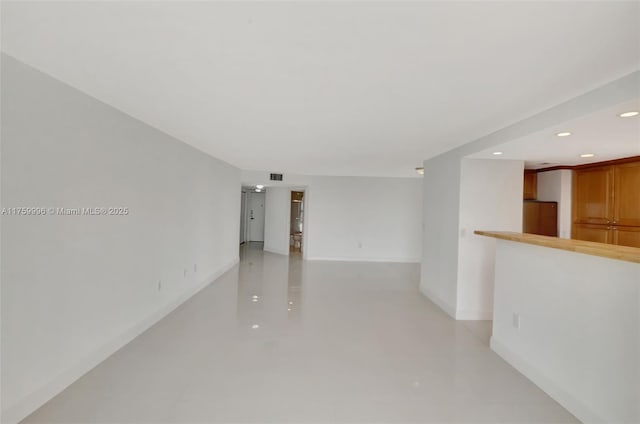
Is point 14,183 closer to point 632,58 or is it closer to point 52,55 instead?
point 52,55

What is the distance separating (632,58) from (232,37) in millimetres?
2092

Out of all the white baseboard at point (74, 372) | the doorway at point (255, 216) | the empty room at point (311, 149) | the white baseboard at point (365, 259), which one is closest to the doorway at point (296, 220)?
the doorway at point (255, 216)

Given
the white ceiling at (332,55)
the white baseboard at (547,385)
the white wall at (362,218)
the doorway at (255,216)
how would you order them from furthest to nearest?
1. the doorway at (255,216)
2. the white wall at (362,218)
3. the white baseboard at (547,385)
4. the white ceiling at (332,55)

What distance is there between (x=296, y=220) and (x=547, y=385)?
9370mm

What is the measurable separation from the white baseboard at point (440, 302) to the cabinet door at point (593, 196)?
238 centimetres

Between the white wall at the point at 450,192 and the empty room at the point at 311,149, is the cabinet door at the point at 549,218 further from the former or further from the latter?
the white wall at the point at 450,192

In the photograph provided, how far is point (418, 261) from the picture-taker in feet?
27.0

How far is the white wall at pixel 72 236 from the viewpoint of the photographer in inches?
75.2

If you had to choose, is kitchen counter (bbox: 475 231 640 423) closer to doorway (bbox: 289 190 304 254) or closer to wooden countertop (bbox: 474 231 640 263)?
wooden countertop (bbox: 474 231 640 263)

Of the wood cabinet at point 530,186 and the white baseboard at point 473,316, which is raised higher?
the wood cabinet at point 530,186

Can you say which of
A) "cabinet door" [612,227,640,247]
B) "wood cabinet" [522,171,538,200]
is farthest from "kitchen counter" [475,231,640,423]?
"wood cabinet" [522,171,538,200]

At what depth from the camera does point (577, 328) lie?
2.21 meters

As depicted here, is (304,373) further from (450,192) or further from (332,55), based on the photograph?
(450,192)

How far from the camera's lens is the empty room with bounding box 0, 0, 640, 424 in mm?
1528
